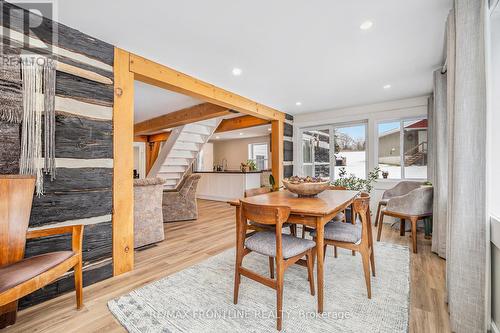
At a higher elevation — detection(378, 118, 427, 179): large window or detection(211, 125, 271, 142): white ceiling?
detection(211, 125, 271, 142): white ceiling

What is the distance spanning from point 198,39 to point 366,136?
3.80m

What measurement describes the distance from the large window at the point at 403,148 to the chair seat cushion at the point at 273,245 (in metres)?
3.49

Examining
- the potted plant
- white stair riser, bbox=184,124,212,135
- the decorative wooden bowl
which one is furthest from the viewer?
white stair riser, bbox=184,124,212,135

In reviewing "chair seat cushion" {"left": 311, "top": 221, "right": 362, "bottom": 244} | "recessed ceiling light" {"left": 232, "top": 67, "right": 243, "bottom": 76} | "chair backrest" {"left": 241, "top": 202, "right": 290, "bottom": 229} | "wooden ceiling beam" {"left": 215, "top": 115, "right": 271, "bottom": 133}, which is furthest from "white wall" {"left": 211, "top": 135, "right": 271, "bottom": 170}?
"chair backrest" {"left": 241, "top": 202, "right": 290, "bottom": 229}

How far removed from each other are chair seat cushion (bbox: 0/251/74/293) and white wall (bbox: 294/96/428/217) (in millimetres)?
4743

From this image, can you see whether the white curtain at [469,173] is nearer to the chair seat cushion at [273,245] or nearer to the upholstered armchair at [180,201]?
the chair seat cushion at [273,245]

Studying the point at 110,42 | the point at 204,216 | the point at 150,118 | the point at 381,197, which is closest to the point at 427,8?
the point at 110,42

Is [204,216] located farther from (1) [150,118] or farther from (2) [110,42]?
(2) [110,42]

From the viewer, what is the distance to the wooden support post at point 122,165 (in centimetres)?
218

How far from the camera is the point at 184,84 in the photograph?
2867 mm

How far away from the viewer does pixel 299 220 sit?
66.4 inches

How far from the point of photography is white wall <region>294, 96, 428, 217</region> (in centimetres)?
400

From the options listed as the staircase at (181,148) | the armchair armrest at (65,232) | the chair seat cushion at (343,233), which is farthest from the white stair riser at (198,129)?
the chair seat cushion at (343,233)

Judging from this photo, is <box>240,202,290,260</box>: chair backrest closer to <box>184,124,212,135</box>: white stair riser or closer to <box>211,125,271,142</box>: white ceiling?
<box>184,124,212,135</box>: white stair riser
